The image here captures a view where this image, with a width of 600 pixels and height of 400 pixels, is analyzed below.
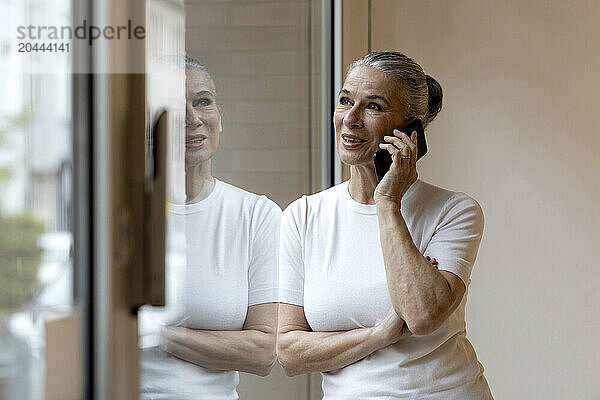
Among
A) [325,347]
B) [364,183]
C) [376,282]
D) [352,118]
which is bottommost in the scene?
[325,347]

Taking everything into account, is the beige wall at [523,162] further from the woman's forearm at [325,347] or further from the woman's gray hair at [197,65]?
the woman's gray hair at [197,65]

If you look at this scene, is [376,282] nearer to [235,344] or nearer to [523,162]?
[235,344]

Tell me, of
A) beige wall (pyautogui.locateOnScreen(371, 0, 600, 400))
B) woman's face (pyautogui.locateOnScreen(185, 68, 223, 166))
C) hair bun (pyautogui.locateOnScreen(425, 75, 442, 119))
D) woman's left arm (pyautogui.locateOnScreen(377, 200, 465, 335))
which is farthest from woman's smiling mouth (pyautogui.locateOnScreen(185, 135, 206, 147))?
beige wall (pyautogui.locateOnScreen(371, 0, 600, 400))

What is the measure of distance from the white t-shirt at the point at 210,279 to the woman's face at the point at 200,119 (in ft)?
0.17

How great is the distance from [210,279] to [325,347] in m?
0.46

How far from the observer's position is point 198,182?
0.86 meters

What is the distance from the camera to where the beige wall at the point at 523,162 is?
207 centimetres

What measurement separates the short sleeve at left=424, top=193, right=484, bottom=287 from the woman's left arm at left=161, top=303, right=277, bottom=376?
0.93 feet

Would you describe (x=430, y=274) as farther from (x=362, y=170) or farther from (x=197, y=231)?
(x=197, y=231)

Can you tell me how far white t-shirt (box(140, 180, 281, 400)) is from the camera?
0.76 metres

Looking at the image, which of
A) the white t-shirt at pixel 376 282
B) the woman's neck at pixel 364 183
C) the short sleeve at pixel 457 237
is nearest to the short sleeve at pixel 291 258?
the white t-shirt at pixel 376 282

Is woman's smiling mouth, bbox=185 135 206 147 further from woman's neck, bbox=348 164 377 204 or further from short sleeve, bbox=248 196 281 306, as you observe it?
woman's neck, bbox=348 164 377 204

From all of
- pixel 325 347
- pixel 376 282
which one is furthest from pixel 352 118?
pixel 325 347

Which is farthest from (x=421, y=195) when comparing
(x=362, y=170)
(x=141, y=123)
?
(x=141, y=123)
